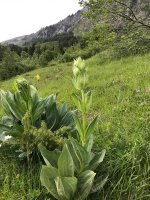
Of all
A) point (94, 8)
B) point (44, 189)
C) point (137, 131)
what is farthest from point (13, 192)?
point (94, 8)

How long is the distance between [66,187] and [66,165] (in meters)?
0.17

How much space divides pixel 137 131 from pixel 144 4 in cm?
702

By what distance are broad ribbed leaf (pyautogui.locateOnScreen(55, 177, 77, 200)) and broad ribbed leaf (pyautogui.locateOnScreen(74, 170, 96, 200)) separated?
0.07 metres

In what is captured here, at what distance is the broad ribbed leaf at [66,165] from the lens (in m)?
2.71

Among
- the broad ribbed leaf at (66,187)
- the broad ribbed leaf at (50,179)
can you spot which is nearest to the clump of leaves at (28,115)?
the broad ribbed leaf at (50,179)

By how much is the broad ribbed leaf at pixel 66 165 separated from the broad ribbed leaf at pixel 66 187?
0.11m

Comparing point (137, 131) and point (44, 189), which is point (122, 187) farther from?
point (137, 131)

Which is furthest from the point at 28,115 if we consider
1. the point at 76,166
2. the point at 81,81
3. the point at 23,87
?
the point at 81,81

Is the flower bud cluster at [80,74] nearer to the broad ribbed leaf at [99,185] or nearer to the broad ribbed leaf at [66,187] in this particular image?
the broad ribbed leaf at [66,187]

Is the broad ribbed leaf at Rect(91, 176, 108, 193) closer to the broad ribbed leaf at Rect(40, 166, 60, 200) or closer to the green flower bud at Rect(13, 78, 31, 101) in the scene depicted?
the broad ribbed leaf at Rect(40, 166, 60, 200)

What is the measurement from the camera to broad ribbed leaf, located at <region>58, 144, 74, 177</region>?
2715mm

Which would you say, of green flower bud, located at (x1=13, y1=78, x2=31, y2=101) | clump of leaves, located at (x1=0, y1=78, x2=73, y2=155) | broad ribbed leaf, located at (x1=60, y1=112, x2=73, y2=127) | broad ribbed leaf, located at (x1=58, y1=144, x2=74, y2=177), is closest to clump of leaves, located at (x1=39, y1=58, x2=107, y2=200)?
broad ribbed leaf, located at (x1=58, y1=144, x2=74, y2=177)

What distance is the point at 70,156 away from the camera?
2729 millimetres

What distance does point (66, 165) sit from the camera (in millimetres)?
2756
